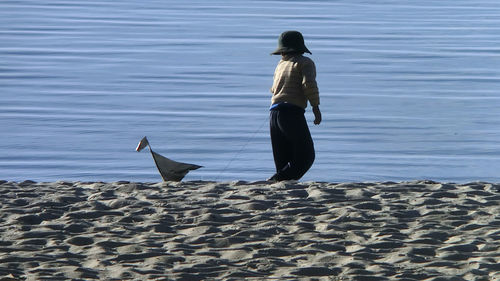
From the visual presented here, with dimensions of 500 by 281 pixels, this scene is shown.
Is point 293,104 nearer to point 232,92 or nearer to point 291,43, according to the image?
point 291,43

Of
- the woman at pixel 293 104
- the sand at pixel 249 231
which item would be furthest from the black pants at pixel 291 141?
the sand at pixel 249 231

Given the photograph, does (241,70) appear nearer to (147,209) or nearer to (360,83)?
(360,83)

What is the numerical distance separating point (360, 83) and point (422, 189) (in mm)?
6724

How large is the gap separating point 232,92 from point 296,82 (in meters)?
5.66

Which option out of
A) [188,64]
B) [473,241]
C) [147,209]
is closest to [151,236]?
[147,209]

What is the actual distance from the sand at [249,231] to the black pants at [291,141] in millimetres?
384

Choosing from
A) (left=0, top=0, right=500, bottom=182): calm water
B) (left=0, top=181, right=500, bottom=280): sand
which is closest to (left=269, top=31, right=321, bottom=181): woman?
(left=0, top=181, right=500, bottom=280): sand

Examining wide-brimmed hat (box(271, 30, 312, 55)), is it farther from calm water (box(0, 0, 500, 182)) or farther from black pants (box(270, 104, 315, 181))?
calm water (box(0, 0, 500, 182))

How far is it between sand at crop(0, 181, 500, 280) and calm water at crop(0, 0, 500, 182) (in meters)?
1.89

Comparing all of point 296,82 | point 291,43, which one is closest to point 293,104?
point 296,82

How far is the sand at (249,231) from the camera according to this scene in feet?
20.2

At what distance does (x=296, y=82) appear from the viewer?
8711 millimetres

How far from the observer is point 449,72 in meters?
15.9

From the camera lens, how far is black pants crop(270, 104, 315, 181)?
28.7 feet
